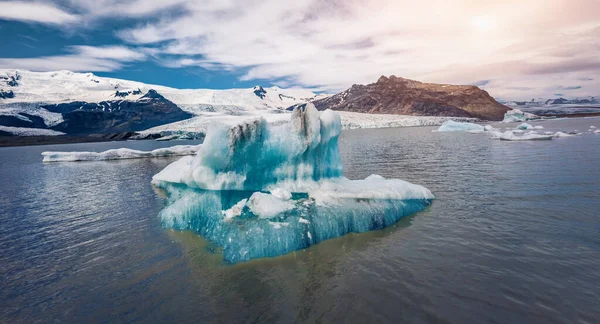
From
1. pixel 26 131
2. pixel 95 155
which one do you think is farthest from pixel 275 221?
pixel 26 131

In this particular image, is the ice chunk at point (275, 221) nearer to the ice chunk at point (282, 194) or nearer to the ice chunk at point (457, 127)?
the ice chunk at point (282, 194)

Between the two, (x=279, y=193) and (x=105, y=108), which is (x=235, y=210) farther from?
A: (x=105, y=108)

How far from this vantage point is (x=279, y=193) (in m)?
9.52

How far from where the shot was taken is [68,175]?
84.5ft

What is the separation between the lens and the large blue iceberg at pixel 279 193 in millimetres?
8352

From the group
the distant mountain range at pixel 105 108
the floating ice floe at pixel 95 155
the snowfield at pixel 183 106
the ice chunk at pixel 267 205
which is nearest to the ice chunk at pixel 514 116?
the snowfield at pixel 183 106

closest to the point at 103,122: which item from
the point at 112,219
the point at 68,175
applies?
the point at 68,175

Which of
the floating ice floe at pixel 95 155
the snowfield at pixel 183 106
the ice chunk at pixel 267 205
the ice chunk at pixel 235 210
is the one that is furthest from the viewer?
the snowfield at pixel 183 106

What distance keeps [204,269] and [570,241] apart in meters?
9.40

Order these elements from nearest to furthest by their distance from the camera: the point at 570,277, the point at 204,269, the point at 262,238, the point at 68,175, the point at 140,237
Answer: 1. the point at 570,277
2. the point at 204,269
3. the point at 262,238
4. the point at 140,237
5. the point at 68,175

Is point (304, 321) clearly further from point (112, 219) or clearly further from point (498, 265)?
point (112, 219)

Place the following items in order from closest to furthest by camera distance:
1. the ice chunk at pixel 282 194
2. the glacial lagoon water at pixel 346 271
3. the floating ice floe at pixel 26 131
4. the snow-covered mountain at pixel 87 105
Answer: the glacial lagoon water at pixel 346 271, the ice chunk at pixel 282 194, the floating ice floe at pixel 26 131, the snow-covered mountain at pixel 87 105

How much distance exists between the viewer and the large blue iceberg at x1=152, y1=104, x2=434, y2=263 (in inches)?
329

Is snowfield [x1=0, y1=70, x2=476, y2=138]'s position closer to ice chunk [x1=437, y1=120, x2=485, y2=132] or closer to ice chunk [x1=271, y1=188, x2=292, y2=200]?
ice chunk [x1=437, y1=120, x2=485, y2=132]
